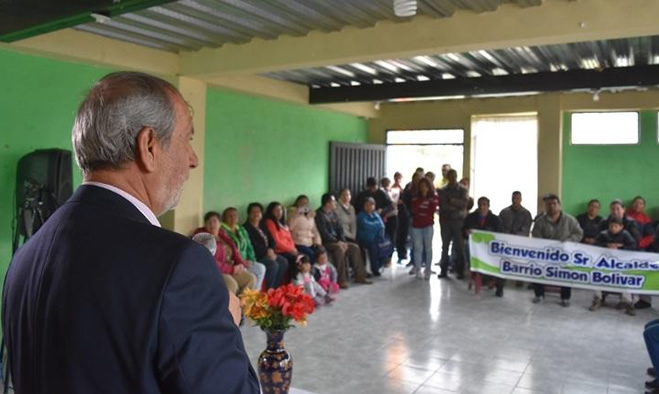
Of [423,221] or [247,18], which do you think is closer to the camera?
[247,18]

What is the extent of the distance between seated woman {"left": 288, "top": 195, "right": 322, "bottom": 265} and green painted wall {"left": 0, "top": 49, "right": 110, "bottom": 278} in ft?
9.84

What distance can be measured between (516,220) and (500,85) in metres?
1.73

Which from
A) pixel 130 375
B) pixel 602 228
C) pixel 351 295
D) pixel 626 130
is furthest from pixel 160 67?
pixel 626 130

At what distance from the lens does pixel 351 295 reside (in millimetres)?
6961

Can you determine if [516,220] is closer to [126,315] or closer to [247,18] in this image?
[247,18]

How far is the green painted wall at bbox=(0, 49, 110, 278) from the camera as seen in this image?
4.66 meters

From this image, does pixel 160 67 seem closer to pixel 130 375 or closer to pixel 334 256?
pixel 334 256

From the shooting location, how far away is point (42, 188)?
4211 mm

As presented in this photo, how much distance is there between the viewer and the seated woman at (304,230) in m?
7.15

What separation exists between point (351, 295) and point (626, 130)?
5.06 metres

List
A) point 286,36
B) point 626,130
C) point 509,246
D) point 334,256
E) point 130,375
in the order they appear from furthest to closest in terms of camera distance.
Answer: point 626,130 < point 334,256 < point 509,246 < point 286,36 < point 130,375

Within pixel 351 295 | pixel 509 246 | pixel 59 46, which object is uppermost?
pixel 59 46

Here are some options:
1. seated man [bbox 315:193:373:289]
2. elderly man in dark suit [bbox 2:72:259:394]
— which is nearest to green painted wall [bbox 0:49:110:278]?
seated man [bbox 315:193:373:289]

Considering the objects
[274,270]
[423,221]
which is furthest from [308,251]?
[423,221]
